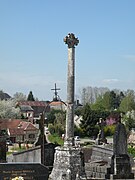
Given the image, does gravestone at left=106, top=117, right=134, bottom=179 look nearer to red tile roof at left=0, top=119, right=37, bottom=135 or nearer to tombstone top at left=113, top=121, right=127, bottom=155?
tombstone top at left=113, top=121, right=127, bottom=155

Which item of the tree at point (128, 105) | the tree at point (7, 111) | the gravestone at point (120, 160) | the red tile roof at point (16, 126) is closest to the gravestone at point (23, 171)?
the gravestone at point (120, 160)

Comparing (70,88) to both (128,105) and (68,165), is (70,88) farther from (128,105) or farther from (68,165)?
(128,105)

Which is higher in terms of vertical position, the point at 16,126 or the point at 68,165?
the point at 16,126

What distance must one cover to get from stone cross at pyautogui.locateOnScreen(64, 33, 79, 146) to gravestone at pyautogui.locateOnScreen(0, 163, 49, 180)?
1556 millimetres

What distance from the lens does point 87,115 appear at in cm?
6200

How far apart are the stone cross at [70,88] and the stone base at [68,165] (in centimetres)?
35

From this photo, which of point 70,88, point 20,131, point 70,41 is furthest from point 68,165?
point 20,131

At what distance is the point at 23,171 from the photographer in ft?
47.7

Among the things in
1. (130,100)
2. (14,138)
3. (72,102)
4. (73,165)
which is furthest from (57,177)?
(130,100)

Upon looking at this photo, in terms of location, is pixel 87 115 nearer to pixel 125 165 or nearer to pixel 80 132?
pixel 80 132

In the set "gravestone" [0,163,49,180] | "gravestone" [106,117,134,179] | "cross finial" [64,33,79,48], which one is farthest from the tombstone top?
"gravestone" [0,163,49,180]

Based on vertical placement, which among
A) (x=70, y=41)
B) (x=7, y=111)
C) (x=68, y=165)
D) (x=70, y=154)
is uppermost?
(x=70, y=41)

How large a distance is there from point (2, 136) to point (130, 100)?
84.1 m

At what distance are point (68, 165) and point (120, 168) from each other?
14.1 ft
